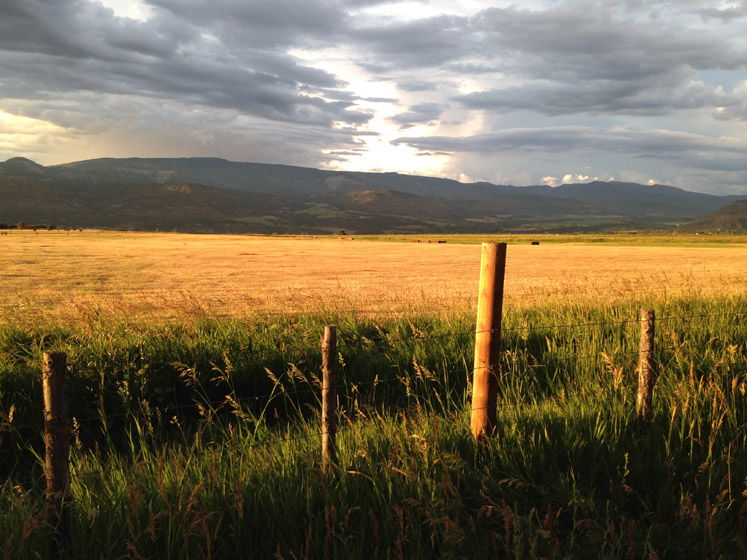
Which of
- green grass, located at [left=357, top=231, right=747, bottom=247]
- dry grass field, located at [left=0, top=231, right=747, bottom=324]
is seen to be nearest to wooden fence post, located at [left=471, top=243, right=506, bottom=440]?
dry grass field, located at [left=0, top=231, right=747, bottom=324]

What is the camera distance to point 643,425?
16.9 feet

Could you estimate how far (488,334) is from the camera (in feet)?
17.1

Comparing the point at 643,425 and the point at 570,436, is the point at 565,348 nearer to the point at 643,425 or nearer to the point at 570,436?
the point at 643,425

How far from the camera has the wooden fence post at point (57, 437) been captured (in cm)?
342

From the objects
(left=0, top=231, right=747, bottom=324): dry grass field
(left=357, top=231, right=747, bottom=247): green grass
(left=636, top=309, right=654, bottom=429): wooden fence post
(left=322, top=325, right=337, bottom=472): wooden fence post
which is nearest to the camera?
(left=322, top=325, right=337, bottom=472): wooden fence post

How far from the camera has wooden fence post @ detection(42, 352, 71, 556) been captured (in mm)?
3424

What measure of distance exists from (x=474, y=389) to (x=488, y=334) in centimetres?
55

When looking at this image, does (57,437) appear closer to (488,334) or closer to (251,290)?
(488,334)

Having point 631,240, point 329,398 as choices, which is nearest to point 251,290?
point 329,398

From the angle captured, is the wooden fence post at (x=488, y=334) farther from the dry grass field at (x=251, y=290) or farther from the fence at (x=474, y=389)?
the dry grass field at (x=251, y=290)

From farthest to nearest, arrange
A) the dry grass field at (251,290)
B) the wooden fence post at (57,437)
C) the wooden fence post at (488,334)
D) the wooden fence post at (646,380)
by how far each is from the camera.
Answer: the dry grass field at (251,290) → the wooden fence post at (646,380) → the wooden fence post at (488,334) → the wooden fence post at (57,437)

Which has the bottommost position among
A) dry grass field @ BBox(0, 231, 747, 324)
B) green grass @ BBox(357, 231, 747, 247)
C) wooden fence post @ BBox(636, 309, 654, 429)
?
dry grass field @ BBox(0, 231, 747, 324)

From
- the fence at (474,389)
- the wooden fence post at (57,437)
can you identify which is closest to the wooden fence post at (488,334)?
the fence at (474,389)

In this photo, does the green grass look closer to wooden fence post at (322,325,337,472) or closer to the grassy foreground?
the grassy foreground
